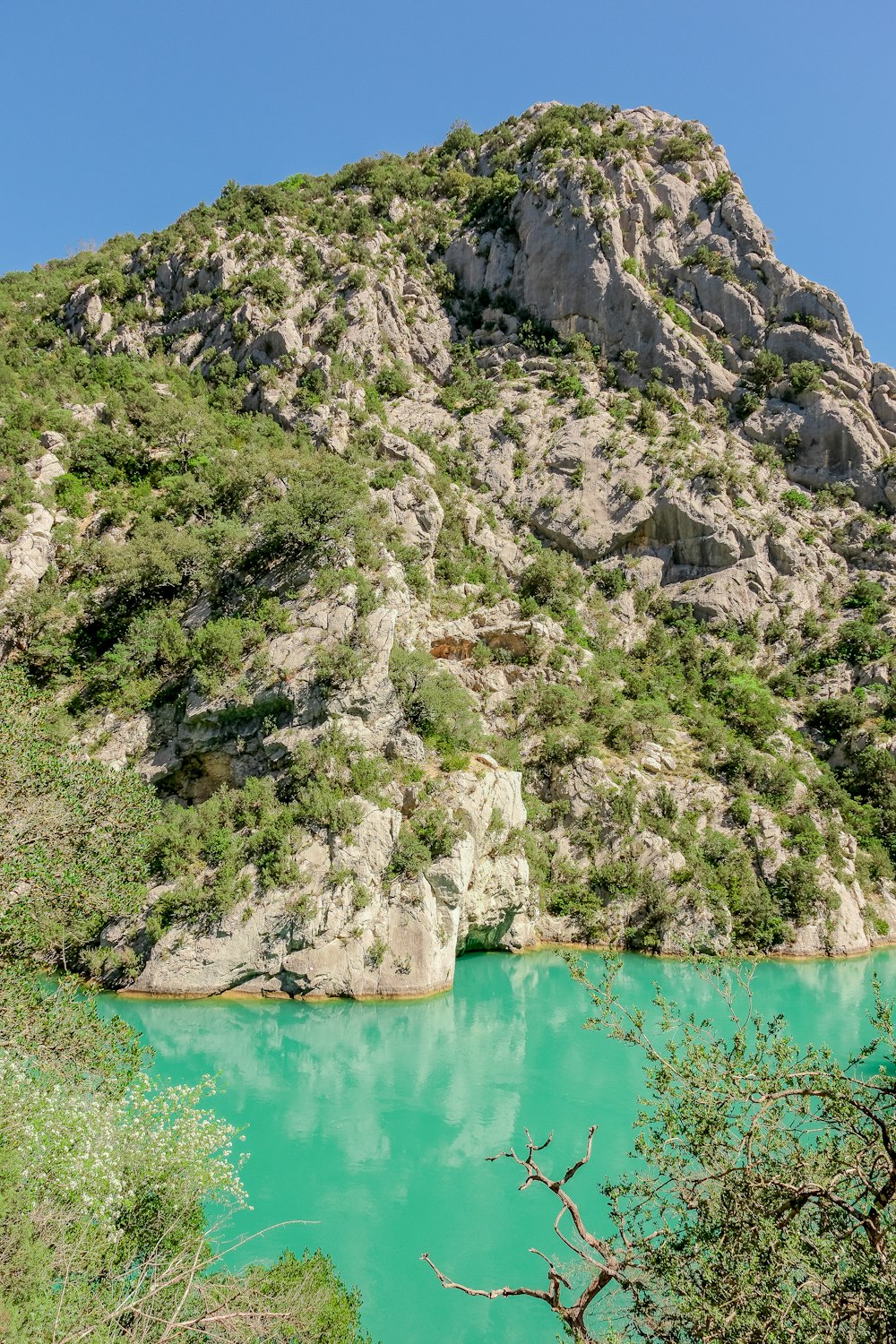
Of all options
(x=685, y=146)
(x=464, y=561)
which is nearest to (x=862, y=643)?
(x=464, y=561)

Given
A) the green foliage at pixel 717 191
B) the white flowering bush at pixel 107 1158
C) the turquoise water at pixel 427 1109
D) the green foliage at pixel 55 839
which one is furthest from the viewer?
the green foliage at pixel 717 191

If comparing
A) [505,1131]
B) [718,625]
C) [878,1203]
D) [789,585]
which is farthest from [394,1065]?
[789,585]

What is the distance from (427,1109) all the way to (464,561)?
84.9 ft

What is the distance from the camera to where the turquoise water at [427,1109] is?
31.5 feet

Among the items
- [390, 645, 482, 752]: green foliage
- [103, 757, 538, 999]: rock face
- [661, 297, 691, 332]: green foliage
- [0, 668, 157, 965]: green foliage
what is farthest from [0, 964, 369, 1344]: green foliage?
[661, 297, 691, 332]: green foliage

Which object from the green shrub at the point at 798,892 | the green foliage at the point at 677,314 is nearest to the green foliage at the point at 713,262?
the green foliage at the point at 677,314

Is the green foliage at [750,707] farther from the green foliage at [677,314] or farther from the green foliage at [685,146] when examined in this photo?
the green foliage at [685,146]

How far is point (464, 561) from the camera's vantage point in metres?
35.2

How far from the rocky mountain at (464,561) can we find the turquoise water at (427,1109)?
2135 millimetres

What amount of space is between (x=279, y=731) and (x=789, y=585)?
30882 millimetres

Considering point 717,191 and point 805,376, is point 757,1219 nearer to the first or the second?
point 805,376

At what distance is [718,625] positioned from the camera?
37.2 meters

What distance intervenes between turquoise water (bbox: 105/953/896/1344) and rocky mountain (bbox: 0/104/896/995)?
2135 mm

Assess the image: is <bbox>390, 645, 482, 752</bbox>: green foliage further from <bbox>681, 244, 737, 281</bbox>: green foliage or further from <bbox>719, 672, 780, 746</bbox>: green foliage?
<bbox>681, 244, 737, 281</bbox>: green foliage
